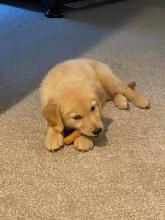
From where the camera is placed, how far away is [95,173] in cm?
130

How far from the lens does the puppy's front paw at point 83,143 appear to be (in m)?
1.40

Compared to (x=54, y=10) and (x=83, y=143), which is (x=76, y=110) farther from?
(x=54, y=10)

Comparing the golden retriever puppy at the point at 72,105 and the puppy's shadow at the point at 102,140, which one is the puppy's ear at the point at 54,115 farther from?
the puppy's shadow at the point at 102,140

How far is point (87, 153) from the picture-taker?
4.59ft

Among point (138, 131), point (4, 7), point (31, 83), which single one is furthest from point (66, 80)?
point (4, 7)

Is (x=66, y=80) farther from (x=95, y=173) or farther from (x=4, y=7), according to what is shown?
(x=4, y=7)

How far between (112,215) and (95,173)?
0.67ft

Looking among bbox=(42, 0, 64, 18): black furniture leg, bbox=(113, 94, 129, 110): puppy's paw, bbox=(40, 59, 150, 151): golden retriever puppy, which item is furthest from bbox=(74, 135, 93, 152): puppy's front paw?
bbox=(42, 0, 64, 18): black furniture leg

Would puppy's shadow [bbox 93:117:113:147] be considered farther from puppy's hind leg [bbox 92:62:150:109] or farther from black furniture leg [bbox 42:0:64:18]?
black furniture leg [bbox 42:0:64:18]

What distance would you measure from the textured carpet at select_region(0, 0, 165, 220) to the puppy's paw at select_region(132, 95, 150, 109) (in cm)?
3

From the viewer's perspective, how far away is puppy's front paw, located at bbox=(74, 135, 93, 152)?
140 centimetres

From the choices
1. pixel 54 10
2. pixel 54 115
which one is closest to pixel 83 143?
pixel 54 115

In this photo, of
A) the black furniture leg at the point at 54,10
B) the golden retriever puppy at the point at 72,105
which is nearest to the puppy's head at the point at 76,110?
the golden retriever puppy at the point at 72,105

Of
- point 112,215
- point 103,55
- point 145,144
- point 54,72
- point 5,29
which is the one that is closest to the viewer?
point 112,215
